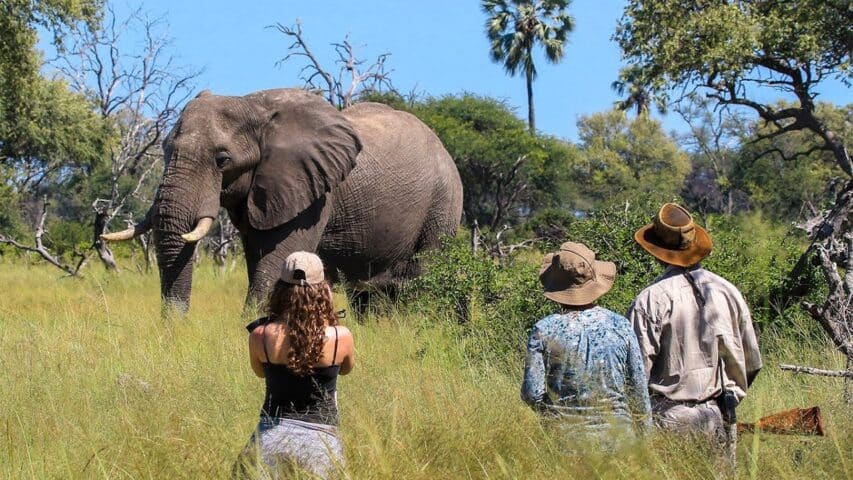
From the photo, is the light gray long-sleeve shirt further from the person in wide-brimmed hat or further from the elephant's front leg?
the elephant's front leg

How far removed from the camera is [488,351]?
8.14 meters

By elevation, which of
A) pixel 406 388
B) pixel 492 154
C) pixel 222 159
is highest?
pixel 492 154

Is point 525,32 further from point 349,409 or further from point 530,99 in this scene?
point 349,409

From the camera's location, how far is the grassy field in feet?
12.9

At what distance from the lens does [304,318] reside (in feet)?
12.9

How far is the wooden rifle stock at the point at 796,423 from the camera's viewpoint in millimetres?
4123

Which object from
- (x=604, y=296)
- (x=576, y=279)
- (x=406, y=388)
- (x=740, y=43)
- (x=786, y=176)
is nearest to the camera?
(x=576, y=279)

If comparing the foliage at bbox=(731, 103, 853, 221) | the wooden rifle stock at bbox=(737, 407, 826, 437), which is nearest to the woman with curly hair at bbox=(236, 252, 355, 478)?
the wooden rifle stock at bbox=(737, 407, 826, 437)

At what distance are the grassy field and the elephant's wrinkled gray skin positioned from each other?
79 centimetres

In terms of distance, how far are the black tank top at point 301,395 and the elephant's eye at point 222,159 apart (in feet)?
18.1

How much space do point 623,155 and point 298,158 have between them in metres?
50.7

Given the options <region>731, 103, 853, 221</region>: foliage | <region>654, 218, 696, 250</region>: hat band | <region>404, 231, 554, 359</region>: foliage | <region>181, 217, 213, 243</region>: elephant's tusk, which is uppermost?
<region>731, 103, 853, 221</region>: foliage

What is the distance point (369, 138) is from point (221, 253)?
9049 millimetres

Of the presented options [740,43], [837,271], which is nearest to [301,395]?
[837,271]
